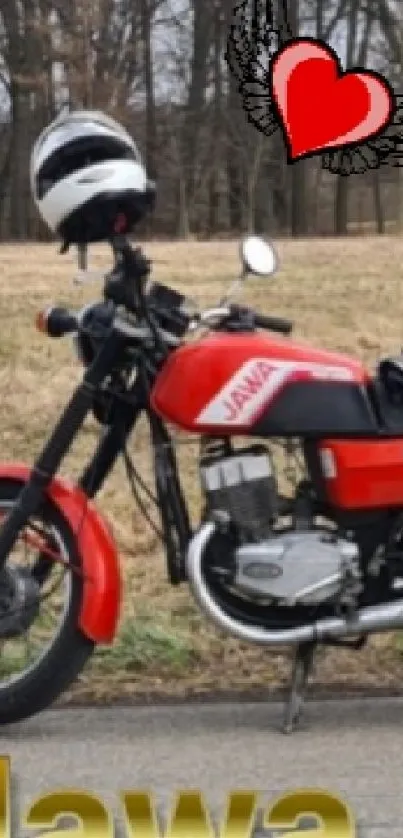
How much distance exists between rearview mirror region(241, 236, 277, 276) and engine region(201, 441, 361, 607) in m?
0.45

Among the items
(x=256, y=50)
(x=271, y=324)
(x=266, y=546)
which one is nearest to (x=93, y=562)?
(x=266, y=546)

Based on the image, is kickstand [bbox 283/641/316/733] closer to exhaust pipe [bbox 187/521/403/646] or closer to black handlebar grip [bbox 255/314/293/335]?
exhaust pipe [bbox 187/521/403/646]

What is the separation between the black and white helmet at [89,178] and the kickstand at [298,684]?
45.9 inches

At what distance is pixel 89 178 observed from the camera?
13.2 feet

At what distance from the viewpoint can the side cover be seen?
13.0 feet

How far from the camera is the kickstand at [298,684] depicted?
4098 millimetres

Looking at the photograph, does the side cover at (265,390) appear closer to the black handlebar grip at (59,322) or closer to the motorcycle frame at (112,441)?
the motorcycle frame at (112,441)

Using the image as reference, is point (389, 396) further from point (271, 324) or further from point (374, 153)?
point (374, 153)

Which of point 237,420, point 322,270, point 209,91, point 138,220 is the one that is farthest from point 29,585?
point 209,91

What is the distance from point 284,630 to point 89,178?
48.2 inches

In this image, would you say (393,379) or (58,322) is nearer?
(393,379)

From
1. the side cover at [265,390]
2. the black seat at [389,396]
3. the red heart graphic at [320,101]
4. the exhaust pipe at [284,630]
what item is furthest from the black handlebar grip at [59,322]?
the red heart graphic at [320,101]

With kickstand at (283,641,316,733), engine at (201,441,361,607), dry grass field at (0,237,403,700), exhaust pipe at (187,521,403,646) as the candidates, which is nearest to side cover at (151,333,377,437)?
engine at (201,441,361,607)

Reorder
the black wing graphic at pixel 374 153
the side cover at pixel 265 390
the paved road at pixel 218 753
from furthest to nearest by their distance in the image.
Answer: the black wing graphic at pixel 374 153 → the side cover at pixel 265 390 → the paved road at pixel 218 753
